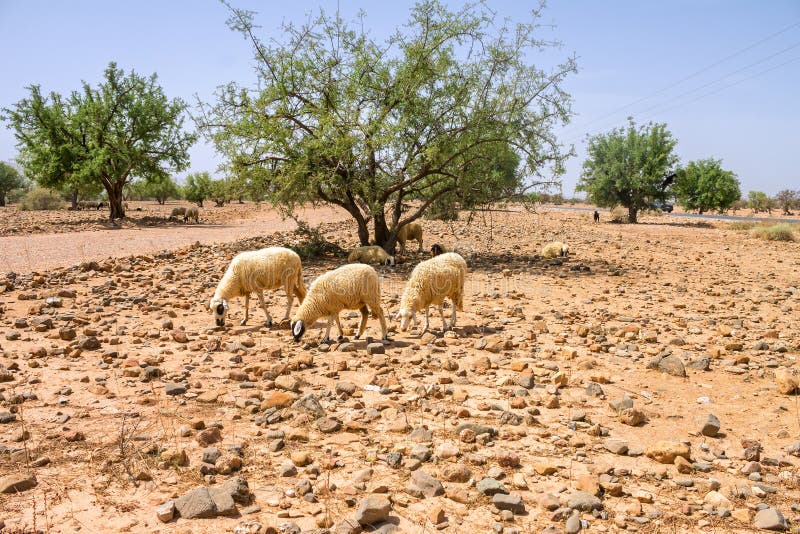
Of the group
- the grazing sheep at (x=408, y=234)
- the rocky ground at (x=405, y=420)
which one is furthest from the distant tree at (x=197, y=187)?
the rocky ground at (x=405, y=420)

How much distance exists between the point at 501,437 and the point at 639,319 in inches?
226

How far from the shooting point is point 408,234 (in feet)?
65.0

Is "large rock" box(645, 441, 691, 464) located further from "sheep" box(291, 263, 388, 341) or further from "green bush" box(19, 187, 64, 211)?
"green bush" box(19, 187, 64, 211)

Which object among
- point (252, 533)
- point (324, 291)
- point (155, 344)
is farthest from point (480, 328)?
point (252, 533)

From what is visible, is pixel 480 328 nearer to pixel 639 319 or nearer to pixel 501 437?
pixel 639 319

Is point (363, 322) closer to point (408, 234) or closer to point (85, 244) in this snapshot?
point (408, 234)

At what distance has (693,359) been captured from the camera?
7242 mm

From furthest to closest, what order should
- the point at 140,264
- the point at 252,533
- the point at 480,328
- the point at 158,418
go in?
the point at 140,264
the point at 480,328
the point at 158,418
the point at 252,533

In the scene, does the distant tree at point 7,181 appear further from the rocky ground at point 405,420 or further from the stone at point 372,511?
the stone at point 372,511

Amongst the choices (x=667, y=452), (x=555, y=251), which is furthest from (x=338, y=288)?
(x=555, y=251)

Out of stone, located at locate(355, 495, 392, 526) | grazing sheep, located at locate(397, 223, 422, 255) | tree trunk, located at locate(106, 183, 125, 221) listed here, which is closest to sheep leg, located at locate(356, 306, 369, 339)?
stone, located at locate(355, 495, 392, 526)

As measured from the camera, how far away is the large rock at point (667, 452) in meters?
4.60

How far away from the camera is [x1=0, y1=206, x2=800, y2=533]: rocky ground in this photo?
3.86m

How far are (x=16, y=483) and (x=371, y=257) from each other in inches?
486
